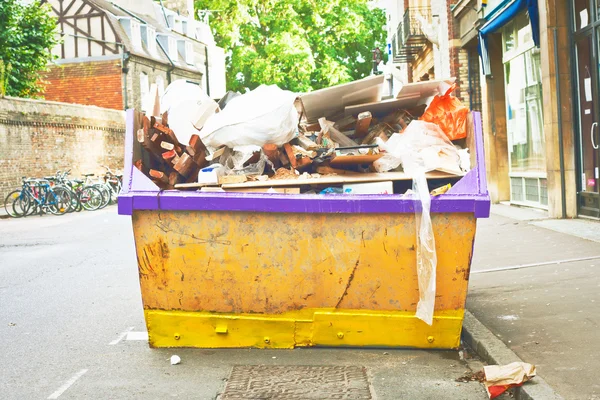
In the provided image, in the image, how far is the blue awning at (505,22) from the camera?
13805 millimetres

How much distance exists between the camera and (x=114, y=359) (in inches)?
225

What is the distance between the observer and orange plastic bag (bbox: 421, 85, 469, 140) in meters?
6.28

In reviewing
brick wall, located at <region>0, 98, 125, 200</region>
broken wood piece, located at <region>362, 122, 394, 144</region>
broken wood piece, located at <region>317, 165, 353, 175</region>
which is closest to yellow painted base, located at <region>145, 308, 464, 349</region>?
broken wood piece, located at <region>317, 165, 353, 175</region>

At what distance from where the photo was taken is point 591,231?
11227 millimetres

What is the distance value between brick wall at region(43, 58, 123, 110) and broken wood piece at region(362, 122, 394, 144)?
134ft

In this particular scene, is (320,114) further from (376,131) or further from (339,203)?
(339,203)

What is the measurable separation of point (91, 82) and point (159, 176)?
41826 mm

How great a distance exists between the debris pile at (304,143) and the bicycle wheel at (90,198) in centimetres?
1976

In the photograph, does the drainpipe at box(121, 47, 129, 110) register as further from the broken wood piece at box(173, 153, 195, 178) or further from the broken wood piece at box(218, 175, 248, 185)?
the broken wood piece at box(218, 175, 248, 185)

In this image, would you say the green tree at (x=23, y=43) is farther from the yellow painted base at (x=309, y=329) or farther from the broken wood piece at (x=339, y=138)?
the yellow painted base at (x=309, y=329)

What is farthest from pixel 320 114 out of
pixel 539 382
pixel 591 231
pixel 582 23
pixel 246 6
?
pixel 246 6

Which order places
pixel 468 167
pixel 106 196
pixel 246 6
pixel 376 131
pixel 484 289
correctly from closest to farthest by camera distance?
pixel 468 167, pixel 376 131, pixel 484 289, pixel 106 196, pixel 246 6

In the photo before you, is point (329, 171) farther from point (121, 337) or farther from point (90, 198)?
point (90, 198)

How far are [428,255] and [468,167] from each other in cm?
95
